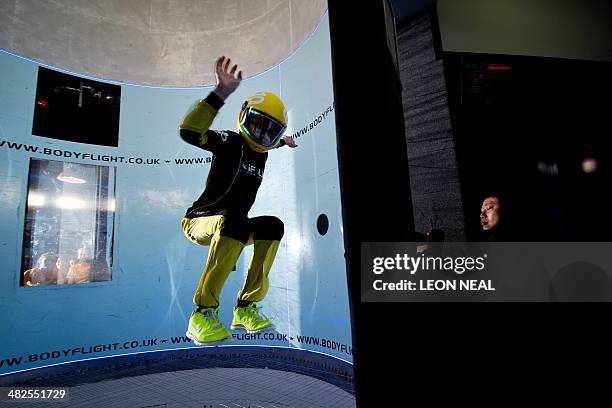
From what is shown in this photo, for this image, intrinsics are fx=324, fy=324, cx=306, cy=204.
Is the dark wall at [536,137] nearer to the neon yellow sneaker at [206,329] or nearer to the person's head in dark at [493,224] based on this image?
the person's head in dark at [493,224]

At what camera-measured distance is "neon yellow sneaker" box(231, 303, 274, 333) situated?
2178 millimetres

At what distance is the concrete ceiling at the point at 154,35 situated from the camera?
151 inches

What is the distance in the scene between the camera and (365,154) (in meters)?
1.01

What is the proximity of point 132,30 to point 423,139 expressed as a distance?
387 centimetres

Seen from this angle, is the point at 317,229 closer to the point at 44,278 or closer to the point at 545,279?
the point at 545,279

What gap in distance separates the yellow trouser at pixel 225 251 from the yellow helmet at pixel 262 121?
0.53 m

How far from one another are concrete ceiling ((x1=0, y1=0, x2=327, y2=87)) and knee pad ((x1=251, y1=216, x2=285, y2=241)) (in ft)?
7.84

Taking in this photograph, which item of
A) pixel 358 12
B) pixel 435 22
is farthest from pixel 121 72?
pixel 358 12

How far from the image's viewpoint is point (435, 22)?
9.25 feet

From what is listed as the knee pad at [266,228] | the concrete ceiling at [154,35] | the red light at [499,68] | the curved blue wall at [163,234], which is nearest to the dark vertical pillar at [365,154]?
the knee pad at [266,228]

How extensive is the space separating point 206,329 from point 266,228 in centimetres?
73

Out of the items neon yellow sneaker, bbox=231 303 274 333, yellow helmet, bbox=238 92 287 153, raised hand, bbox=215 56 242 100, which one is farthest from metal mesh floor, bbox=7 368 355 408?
raised hand, bbox=215 56 242 100

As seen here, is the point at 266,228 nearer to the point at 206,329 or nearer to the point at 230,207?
the point at 230,207

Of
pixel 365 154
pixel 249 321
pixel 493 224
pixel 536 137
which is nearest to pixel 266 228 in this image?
pixel 249 321
